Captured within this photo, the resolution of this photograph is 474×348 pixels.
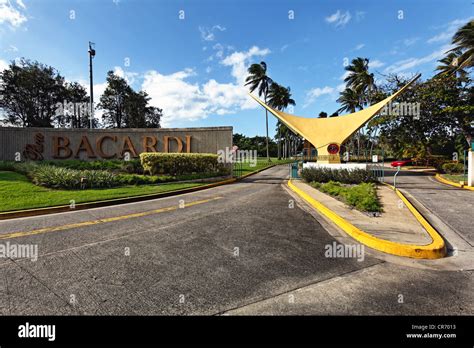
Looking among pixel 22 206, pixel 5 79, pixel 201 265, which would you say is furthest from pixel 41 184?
pixel 5 79

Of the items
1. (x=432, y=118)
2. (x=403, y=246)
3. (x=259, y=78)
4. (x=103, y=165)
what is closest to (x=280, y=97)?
(x=259, y=78)

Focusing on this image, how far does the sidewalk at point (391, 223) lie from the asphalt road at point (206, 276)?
95 cm

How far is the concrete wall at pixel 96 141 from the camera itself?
52.2 feet

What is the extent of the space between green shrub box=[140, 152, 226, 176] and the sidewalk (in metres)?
9.60

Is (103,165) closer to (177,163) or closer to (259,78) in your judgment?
(177,163)

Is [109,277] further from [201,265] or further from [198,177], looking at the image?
[198,177]

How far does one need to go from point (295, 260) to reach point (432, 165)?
29.6 meters

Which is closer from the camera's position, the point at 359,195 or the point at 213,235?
the point at 213,235

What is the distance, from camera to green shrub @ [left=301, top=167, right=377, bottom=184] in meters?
12.9

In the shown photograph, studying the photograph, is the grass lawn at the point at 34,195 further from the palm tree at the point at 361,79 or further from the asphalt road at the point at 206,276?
the palm tree at the point at 361,79

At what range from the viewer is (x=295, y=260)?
150 inches

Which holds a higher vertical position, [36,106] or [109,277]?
[36,106]

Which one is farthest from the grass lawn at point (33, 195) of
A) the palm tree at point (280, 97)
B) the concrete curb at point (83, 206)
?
the palm tree at point (280, 97)

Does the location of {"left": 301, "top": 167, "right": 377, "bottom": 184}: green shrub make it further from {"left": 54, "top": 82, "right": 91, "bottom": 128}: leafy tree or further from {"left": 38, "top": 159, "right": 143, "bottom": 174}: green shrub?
{"left": 54, "top": 82, "right": 91, "bottom": 128}: leafy tree
